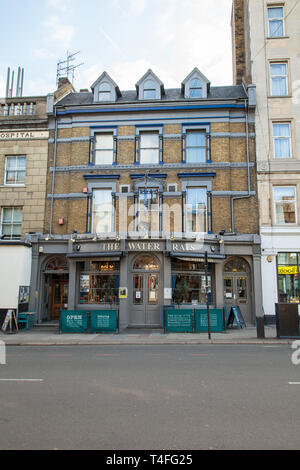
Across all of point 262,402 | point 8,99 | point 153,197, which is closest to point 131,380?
point 262,402

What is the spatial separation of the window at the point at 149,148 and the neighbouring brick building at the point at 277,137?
17.7ft

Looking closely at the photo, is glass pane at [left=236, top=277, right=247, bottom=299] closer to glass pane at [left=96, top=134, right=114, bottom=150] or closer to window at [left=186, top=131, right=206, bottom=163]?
window at [left=186, top=131, right=206, bottom=163]

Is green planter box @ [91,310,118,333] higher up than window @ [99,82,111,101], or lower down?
lower down

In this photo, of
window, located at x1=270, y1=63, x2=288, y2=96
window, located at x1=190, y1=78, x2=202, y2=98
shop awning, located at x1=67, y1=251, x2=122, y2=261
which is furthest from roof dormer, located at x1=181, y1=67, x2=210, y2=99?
shop awning, located at x1=67, y1=251, x2=122, y2=261

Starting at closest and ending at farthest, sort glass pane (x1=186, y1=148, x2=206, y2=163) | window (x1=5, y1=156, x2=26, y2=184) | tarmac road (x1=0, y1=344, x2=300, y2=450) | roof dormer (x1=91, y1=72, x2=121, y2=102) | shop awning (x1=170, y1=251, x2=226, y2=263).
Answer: tarmac road (x1=0, y1=344, x2=300, y2=450) → shop awning (x1=170, y1=251, x2=226, y2=263) → glass pane (x1=186, y1=148, x2=206, y2=163) → window (x1=5, y1=156, x2=26, y2=184) → roof dormer (x1=91, y1=72, x2=121, y2=102)

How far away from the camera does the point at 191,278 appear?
17.6 m

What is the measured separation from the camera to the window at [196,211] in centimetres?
1780

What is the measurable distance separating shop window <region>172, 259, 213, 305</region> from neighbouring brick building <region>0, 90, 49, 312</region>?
750cm

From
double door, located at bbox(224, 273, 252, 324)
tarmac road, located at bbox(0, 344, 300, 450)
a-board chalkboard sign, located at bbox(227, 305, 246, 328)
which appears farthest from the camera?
double door, located at bbox(224, 273, 252, 324)

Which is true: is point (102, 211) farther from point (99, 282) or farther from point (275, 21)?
point (275, 21)

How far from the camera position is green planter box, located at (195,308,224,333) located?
15.1m

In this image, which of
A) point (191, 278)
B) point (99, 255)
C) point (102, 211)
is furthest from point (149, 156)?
point (191, 278)
